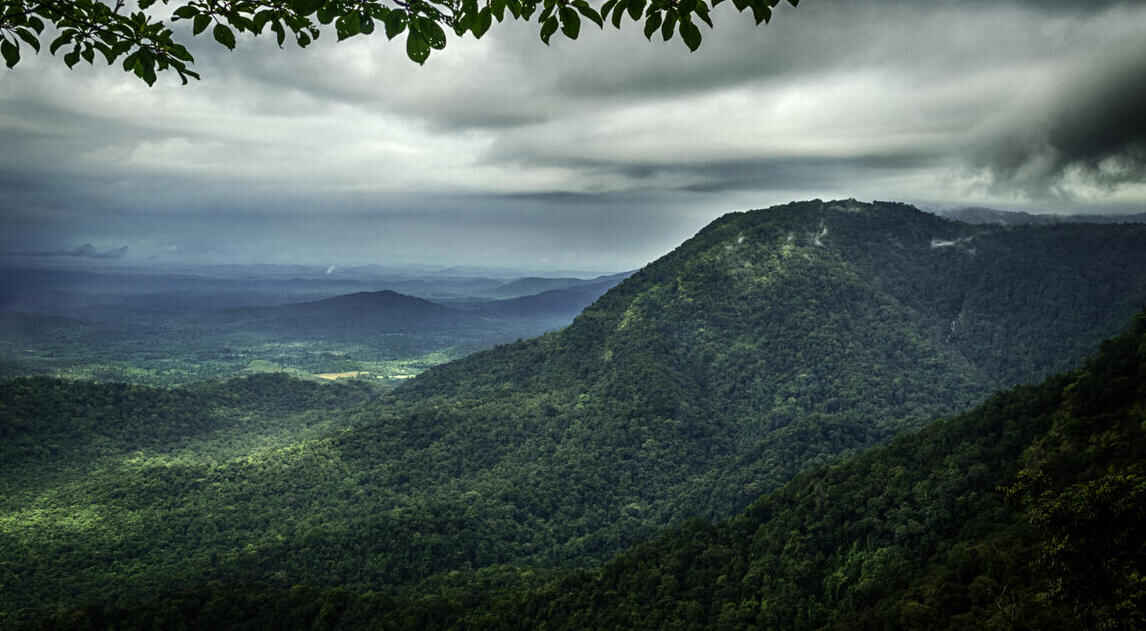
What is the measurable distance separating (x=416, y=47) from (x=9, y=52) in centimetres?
409

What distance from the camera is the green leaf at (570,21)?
4629 mm

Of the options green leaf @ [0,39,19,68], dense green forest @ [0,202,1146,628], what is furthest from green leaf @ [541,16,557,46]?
dense green forest @ [0,202,1146,628]

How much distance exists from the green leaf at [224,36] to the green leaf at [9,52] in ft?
6.91

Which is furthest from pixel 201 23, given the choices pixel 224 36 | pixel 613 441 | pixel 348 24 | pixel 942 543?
pixel 613 441

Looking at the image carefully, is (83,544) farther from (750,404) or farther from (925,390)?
(925,390)

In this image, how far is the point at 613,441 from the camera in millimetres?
99438

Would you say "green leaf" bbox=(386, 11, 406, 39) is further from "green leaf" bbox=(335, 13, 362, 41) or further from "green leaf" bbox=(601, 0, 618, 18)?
"green leaf" bbox=(601, 0, 618, 18)

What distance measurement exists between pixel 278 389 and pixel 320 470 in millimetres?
72444

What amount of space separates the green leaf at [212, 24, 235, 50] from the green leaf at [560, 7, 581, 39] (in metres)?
3.12

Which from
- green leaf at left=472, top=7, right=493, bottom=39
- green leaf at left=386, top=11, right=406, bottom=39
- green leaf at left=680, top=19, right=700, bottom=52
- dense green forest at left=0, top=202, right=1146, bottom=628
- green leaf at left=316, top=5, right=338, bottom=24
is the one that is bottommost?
dense green forest at left=0, top=202, right=1146, bottom=628

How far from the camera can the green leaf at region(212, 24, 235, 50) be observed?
16.8ft

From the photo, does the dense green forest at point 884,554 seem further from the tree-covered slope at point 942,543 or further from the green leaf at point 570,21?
the green leaf at point 570,21

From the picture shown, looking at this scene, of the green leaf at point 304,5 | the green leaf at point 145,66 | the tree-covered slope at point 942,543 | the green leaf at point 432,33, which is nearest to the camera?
the green leaf at point 304,5

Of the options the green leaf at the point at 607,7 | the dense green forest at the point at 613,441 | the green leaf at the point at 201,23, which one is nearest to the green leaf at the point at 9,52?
the green leaf at the point at 201,23
